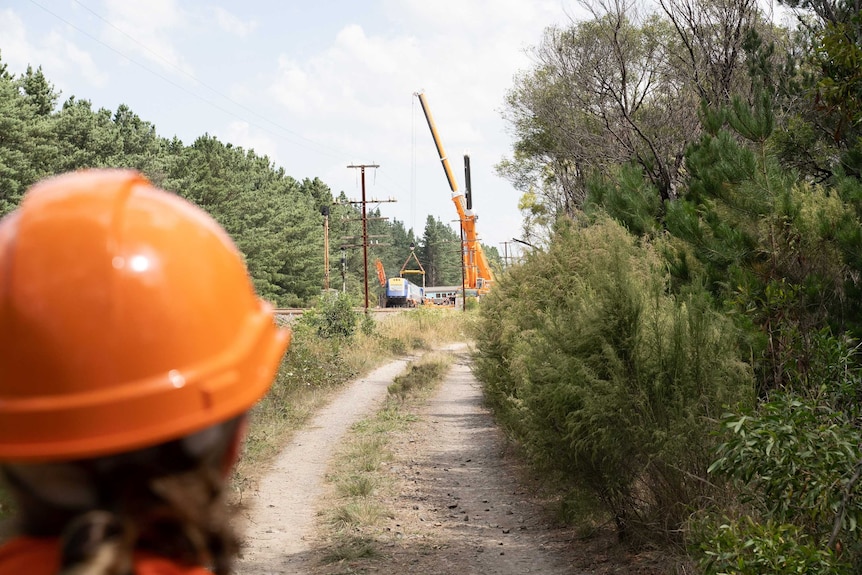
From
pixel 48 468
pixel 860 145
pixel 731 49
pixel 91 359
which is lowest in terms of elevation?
pixel 48 468

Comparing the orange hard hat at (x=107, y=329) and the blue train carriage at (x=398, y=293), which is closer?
the orange hard hat at (x=107, y=329)

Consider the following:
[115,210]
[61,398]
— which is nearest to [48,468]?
[61,398]

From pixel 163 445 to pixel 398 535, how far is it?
28.5 feet

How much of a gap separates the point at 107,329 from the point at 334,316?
31.1 meters

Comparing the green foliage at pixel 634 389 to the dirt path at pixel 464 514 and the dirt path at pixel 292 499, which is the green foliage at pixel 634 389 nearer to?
the dirt path at pixel 464 514

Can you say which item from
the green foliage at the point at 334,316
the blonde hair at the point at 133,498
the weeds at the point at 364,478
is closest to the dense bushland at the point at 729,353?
the weeds at the point at 364,478

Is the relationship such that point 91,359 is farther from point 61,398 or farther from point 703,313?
point 703,313

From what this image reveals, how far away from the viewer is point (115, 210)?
45.4 inches

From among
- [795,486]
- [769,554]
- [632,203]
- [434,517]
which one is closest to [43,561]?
[769,554]

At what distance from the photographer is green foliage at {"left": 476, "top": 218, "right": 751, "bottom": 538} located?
7039mm

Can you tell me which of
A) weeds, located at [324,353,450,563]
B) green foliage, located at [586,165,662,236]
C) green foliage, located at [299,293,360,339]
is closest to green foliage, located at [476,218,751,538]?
weeds, located at [324,353,450,563]

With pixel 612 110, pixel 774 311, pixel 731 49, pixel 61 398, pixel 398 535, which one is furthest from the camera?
pixel 612 110

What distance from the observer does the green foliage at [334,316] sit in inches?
1238

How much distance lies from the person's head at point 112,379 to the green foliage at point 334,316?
98.3 ft
